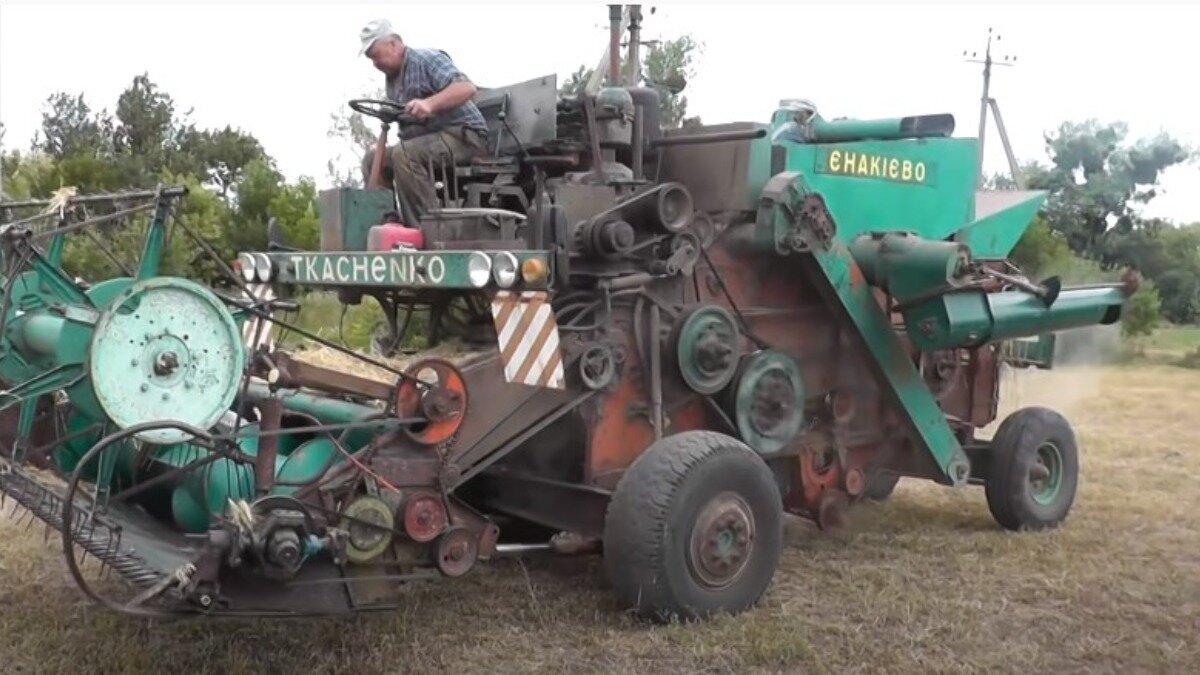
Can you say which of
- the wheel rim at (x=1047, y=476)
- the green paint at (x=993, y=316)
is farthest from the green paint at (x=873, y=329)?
the wheel rim at (x=1047, y=476)

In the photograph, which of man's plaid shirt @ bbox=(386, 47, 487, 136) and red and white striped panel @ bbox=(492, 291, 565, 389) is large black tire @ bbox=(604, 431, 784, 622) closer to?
red and white striped panel @ bbox=(492, 291, 565, 389)

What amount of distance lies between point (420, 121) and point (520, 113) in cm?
55

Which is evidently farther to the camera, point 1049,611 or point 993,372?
point 993,372

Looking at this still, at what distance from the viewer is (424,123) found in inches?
237

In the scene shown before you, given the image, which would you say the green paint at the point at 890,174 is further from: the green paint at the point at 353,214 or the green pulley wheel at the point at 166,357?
the green pulley wheel at the point at 166,357

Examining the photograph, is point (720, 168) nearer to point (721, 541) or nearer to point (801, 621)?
point (721, 541)

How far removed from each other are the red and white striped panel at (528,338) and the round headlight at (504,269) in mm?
101

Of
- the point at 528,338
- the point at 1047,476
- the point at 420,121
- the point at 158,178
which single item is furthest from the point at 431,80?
the point at 158,178

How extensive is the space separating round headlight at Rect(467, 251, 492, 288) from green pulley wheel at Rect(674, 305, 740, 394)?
1.11m

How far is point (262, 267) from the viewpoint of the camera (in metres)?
6.20

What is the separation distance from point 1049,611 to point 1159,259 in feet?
63.9

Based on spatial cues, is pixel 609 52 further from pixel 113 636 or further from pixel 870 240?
pixel 113 636

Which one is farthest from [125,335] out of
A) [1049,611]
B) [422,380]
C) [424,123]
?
[1049,611]

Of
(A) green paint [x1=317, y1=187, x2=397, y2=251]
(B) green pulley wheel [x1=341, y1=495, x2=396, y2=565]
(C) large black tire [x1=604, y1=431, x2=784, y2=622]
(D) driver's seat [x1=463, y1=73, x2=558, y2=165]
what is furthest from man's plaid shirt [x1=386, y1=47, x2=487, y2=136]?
(B) green pulley wheel [x1=341, y1=495, x2=396, y2=565]
